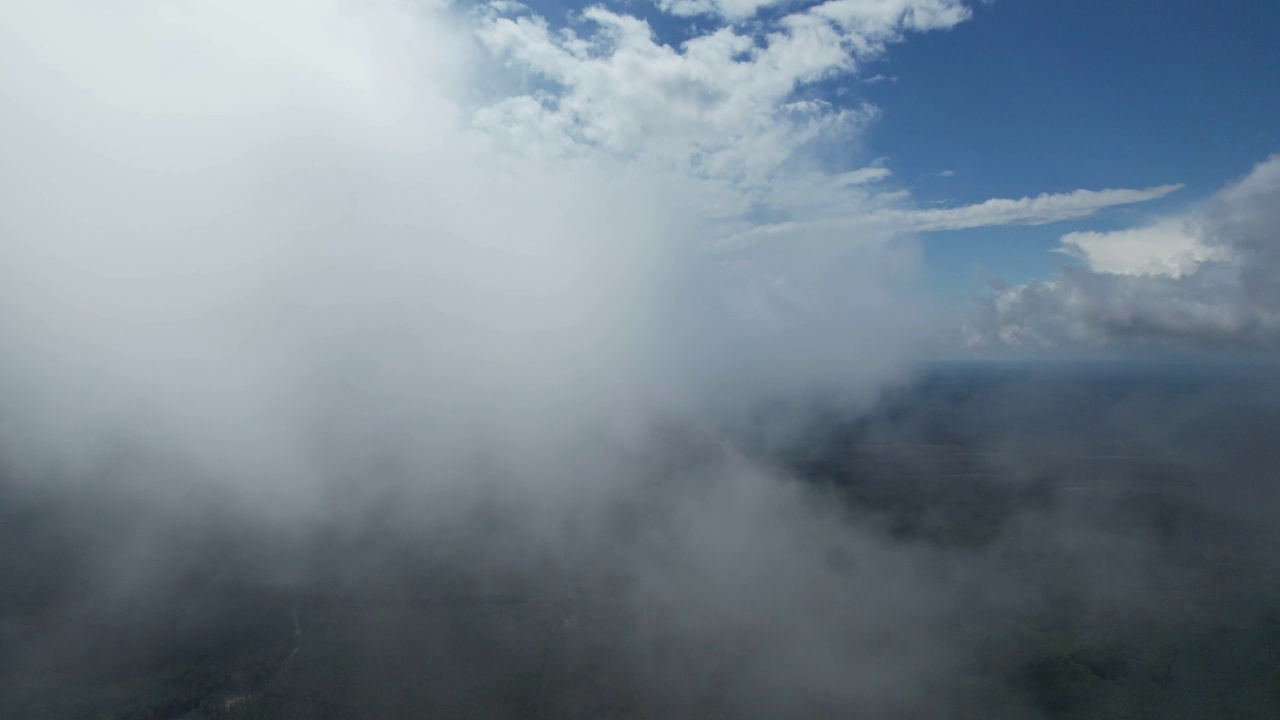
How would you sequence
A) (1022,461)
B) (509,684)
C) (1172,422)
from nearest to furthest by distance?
(509,684) → (1022,461) → (1172,422)

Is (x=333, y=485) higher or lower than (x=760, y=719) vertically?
higher

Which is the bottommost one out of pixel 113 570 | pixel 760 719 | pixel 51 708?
pixel 760 719

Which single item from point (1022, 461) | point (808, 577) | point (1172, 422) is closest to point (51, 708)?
point (808, 577)

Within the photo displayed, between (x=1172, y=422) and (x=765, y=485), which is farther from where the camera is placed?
(x=1172, y=422)

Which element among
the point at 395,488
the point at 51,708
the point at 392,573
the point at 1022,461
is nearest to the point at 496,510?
the point at 395,488

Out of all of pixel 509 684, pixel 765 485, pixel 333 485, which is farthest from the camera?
pixel 765 485

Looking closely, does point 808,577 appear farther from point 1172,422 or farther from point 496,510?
point 1172,422

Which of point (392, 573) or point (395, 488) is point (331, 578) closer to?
point (392, 573)
